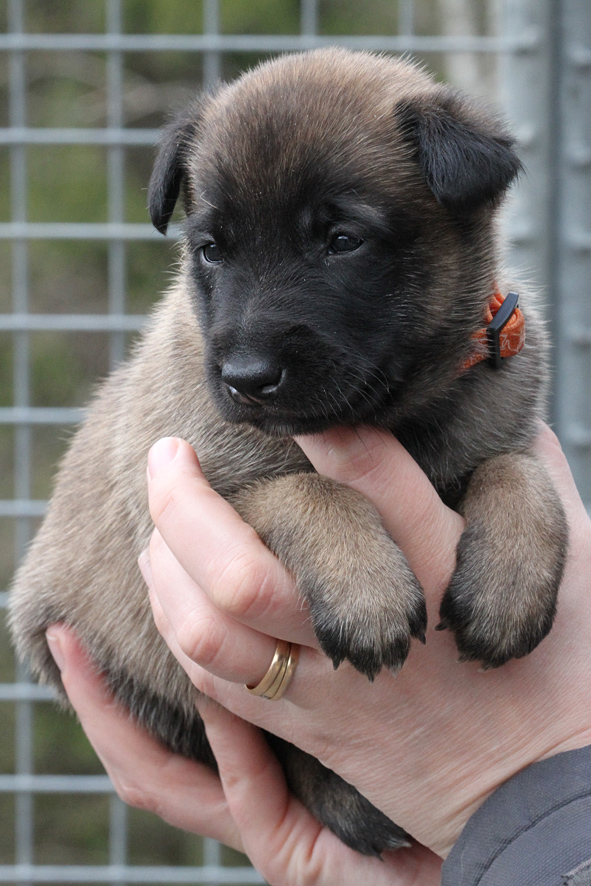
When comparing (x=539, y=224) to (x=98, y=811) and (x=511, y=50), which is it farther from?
(x=98, y=811)

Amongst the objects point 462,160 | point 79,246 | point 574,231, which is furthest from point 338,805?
point 79,246

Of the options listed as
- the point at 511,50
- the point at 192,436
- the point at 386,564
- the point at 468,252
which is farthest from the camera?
the point at 511,50

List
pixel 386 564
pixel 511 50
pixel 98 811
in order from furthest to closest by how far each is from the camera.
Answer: pixel 98 811 < pixel 511 50 < pixel 386 564

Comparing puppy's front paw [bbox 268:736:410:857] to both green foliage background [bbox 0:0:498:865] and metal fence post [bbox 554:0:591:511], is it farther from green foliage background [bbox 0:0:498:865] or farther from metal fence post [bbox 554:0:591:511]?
green foliage background [bbox 0:0:498:865]

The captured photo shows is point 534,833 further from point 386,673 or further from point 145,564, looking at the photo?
point 145,564

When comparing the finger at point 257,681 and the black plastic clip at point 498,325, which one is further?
the black plastic clip at point 498,325

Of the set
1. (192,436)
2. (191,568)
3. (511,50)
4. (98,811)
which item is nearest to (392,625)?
(191,568)

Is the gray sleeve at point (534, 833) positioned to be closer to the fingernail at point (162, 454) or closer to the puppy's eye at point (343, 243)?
the fingernail at point (162, 454)

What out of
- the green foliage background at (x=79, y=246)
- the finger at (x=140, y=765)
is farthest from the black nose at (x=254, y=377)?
the green foliage background at (x=79, y=246)
